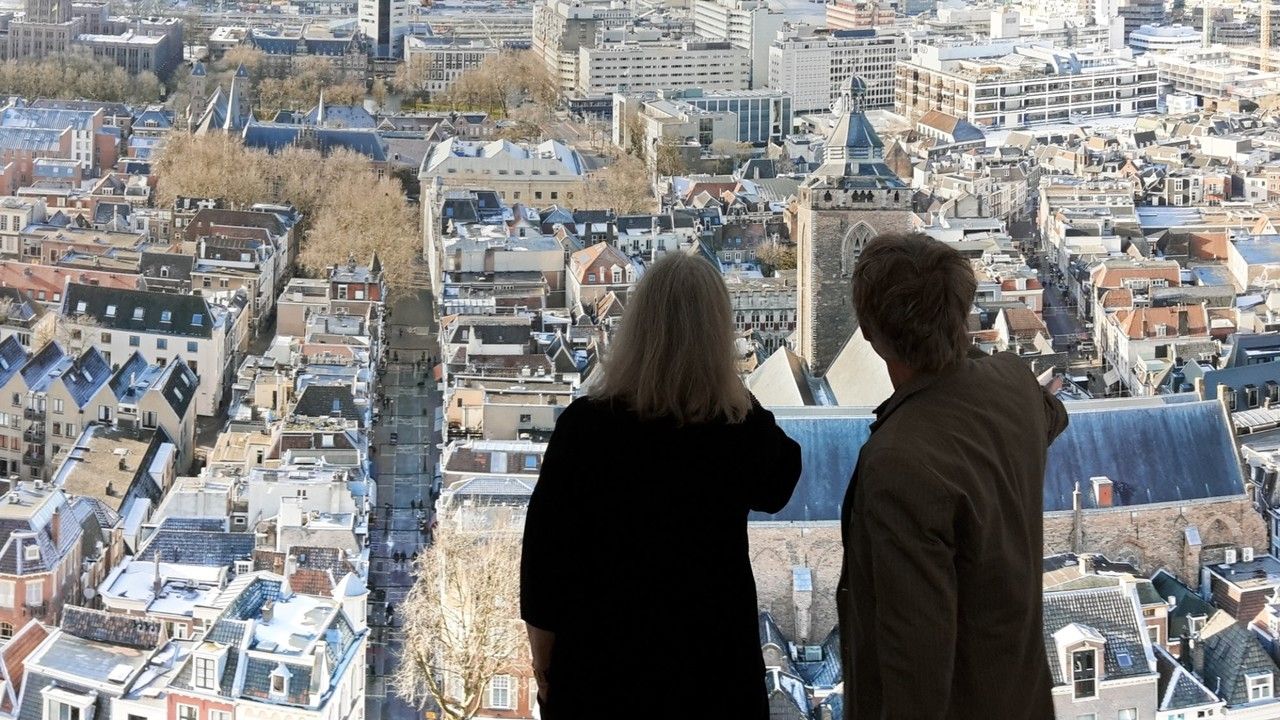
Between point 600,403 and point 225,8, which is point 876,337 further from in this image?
point 225,8

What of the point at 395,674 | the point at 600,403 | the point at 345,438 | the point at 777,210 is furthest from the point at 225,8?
the point at 600,403

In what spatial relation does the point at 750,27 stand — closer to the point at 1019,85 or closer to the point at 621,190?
the point at 1019,85

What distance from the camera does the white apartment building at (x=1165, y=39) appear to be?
69000 millimetres

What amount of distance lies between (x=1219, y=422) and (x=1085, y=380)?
923 cm

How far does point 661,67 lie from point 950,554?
58094 mm

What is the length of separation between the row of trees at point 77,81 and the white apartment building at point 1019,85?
A: 21.2 m

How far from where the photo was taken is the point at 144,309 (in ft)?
85.8

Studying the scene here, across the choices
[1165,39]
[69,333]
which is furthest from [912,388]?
[1165,39]

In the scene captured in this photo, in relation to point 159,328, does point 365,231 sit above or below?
above

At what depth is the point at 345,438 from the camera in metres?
19.9

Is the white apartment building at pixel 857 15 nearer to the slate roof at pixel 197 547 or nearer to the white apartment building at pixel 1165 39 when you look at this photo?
the white apartment building at pixel 1165 39

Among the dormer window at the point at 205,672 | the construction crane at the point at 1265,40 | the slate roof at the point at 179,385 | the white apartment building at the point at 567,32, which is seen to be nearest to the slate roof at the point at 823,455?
the dormer window at the point at 205,672

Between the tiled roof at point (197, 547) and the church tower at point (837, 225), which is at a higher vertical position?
the church tower at point (837, 225)

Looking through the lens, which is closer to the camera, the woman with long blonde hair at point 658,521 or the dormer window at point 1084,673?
the woman with long blonde hair at point 658,521
